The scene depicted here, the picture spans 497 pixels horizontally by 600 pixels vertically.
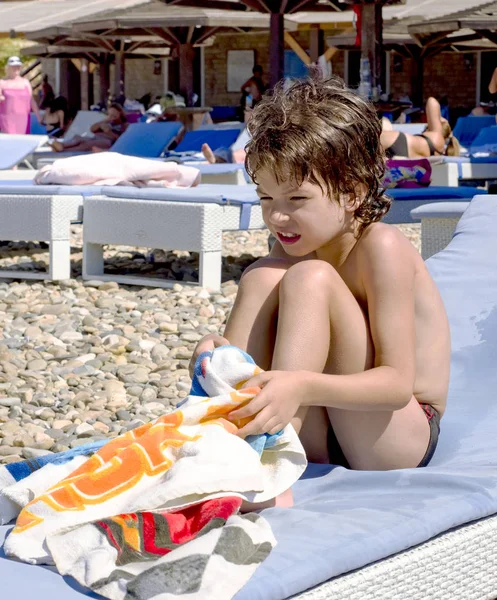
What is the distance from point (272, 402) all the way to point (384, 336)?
0.88 ft

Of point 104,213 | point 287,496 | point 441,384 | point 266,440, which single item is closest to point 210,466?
point 266,440

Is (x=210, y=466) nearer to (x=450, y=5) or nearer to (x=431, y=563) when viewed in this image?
(x=431, y=563)

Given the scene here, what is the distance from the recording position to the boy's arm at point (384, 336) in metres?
1.72

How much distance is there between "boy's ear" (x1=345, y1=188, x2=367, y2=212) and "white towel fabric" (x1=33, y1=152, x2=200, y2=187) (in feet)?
13.6

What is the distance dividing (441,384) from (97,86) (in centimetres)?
2529

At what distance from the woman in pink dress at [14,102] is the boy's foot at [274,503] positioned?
35.1 feet

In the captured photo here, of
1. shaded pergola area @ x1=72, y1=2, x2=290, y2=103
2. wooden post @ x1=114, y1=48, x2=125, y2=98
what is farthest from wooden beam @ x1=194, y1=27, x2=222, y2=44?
wooden post @ x1=114, y1=48, x2=125, y2=98

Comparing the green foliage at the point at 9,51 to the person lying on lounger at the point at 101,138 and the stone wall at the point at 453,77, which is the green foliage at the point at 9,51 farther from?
the person lying on lounger at the point at 101,138

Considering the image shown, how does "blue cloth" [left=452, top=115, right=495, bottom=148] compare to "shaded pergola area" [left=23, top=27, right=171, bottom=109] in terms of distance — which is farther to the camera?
"shaded pergola area" [left=23, top=27, right=171, bottom=109]

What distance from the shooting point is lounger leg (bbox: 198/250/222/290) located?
5211 millimetres

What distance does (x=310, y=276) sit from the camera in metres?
1.74

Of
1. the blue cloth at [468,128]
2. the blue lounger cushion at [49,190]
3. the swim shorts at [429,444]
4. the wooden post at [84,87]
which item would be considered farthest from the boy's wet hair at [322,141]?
the wooden post at [84,87]

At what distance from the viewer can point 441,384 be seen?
2.03m

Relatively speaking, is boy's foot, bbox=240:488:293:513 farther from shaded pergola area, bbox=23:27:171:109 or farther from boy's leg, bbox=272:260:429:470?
shaded pergola area, bbox=23:27:171:109
